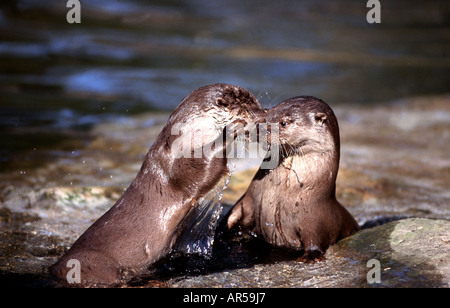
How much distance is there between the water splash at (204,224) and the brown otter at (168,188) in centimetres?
9

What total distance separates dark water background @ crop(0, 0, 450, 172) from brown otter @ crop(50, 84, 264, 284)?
2.41m

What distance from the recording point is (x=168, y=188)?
3.35m

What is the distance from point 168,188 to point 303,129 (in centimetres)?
87

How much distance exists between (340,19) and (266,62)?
4.25 metres

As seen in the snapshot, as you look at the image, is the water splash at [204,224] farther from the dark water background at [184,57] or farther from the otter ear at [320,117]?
the dark water background at [184,57]

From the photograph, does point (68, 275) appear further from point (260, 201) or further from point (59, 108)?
point (59, 108)

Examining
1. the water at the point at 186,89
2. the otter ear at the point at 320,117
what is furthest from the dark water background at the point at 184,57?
the otter ear at the point at 320,117

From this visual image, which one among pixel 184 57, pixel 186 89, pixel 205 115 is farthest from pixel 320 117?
pixel 184 57

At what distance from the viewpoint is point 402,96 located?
10.1 metres

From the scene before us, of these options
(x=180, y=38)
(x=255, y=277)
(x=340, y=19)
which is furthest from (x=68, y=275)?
(x=340, y=19)

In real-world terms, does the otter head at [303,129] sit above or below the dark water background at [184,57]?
below

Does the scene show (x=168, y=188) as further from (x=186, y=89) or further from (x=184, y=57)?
(x=184, y=57)

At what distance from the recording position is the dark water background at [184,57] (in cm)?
818

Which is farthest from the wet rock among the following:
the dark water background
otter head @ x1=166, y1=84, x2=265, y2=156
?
the dark water background
